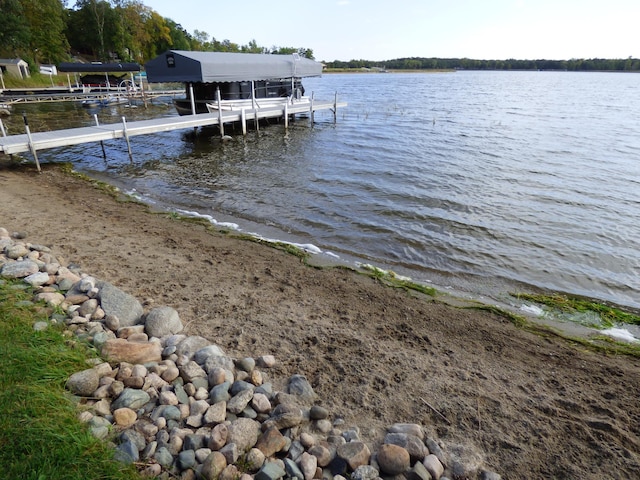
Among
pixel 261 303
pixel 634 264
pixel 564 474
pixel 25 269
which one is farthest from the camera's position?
pixel 634 264

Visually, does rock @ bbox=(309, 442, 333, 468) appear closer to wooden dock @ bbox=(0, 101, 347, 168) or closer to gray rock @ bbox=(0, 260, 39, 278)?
gray rock @ bbox=(0, 260, 39, 278)

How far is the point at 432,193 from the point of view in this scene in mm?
13594

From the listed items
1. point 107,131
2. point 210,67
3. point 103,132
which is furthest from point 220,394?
point 210,67

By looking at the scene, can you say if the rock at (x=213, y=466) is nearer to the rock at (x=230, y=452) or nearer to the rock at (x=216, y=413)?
the rock at (x=230, y=452)

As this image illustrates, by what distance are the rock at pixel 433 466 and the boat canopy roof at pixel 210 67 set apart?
2343 centimetres

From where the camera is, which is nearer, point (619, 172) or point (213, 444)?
point (213, 444)

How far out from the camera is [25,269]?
17.2 ft

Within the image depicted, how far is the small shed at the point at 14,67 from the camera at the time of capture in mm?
44181

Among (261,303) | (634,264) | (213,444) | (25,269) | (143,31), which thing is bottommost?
(634,264)

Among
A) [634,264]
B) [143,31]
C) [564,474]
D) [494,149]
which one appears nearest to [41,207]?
[564,474]

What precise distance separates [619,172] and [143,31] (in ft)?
272

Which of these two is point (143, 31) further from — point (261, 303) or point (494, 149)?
point (261, 303)

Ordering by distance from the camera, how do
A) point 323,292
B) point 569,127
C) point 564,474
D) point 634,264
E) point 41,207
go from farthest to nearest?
point 569,127, point 41,207, point 634,264, point 323,292, point 564,474

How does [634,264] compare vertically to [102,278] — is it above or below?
below
